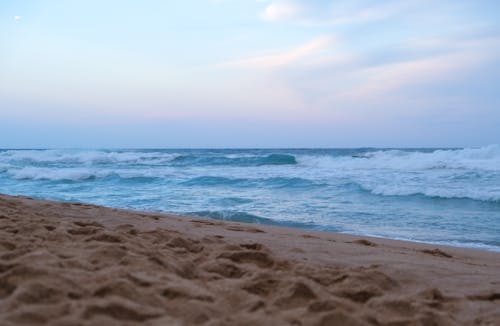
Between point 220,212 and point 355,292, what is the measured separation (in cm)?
612

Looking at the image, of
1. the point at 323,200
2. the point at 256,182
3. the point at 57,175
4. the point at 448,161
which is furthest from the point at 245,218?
the point at 448,161

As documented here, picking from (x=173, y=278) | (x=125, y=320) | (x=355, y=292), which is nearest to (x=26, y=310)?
(x=125, y=320)

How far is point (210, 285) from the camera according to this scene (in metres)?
2.22

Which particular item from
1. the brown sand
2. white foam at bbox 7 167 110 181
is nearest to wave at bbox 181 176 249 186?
white foam at bbox 7 167 110 181

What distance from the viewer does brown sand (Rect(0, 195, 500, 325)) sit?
1735 mm

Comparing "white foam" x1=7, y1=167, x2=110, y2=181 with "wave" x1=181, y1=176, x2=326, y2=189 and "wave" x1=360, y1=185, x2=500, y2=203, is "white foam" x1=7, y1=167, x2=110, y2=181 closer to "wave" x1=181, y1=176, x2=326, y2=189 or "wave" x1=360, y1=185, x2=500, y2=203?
"wave" x1=181, y1=176, x2=326, y2=189

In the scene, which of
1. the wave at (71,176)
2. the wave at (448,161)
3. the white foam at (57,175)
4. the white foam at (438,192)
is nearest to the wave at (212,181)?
the wave at (71,176)

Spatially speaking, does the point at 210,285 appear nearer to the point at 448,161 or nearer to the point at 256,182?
the point at 256,182

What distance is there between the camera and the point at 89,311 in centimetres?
164

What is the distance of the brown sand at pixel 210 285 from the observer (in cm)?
174

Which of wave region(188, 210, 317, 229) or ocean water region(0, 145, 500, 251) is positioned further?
wave region(188, 210, 317, 229)

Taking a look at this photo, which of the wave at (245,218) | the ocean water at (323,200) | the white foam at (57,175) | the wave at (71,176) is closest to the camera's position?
the ocean water at (323,200)

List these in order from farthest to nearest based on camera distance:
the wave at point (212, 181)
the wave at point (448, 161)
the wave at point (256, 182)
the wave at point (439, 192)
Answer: the wave at point (448, 161), the wave at point (212, 181), the wave at point (256, 182), the wave at point (439, 192)

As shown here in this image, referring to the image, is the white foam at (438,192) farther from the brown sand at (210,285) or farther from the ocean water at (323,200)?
the brown sand at (210,285)
